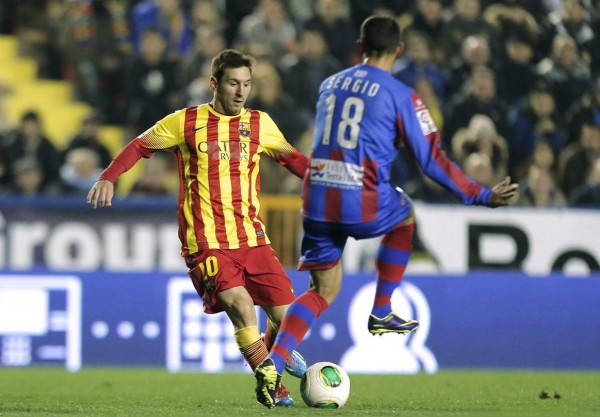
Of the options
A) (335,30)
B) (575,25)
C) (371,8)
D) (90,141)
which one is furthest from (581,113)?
(90,141)

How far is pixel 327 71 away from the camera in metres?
14.3

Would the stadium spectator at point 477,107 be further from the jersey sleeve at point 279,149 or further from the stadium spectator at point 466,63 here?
the jersey sleeve at point 279,149

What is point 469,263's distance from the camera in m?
12.7

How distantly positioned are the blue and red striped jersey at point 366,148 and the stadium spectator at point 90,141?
6.44 meters

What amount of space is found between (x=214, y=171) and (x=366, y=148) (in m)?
1.00

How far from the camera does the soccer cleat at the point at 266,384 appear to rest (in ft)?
22.9

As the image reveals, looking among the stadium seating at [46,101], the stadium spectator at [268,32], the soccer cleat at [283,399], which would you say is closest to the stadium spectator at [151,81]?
the stadium seating at [46,101]

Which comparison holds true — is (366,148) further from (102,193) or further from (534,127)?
(534,127)

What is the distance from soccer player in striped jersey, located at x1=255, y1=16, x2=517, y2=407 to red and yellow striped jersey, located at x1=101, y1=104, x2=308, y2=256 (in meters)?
0.57

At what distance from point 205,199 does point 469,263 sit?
5381 millimetres

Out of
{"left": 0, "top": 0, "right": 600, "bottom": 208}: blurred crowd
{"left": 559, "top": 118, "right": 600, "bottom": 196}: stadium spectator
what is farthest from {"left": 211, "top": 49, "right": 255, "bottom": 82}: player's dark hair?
{"left": 559, "top": 118, "right": 600, "bottom": 196}: stadium spectator

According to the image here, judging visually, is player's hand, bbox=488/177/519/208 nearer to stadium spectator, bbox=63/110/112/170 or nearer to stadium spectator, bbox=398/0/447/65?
stadium spectator, bbox=63/110/112/170

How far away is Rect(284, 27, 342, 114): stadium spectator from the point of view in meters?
14.2

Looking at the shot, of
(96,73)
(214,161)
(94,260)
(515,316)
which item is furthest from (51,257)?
(214,161)
